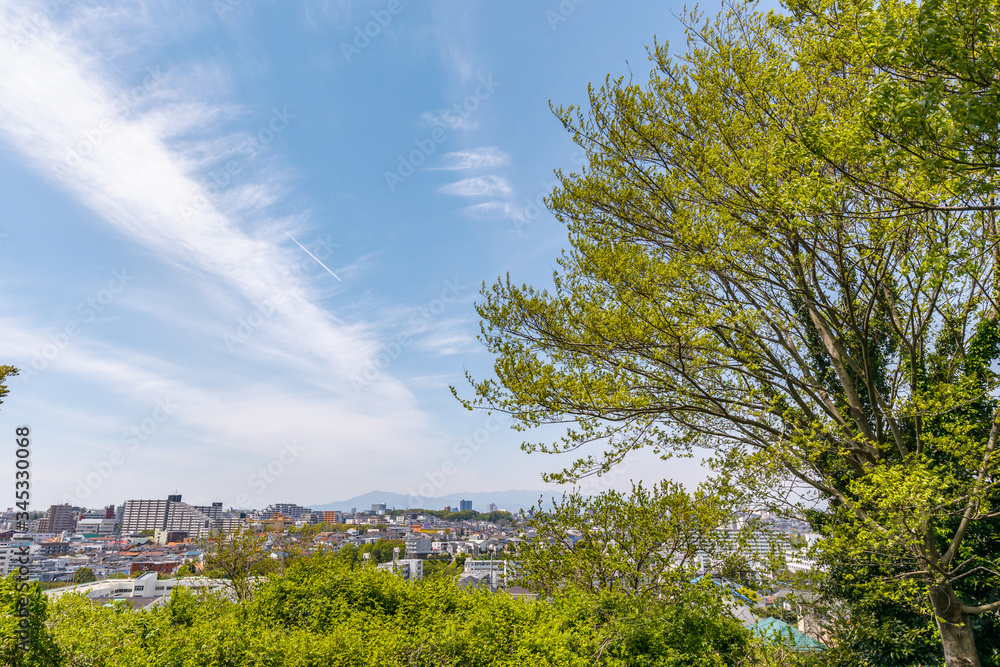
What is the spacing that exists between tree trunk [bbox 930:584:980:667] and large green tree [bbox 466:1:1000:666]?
0.06 ft

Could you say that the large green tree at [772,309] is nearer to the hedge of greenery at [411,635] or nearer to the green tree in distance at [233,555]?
the hedge of greenery at [411,635]

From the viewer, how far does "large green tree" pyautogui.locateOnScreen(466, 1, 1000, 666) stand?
4.51 metres

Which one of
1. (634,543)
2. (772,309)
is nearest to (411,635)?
(634,543)

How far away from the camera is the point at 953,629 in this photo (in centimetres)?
528

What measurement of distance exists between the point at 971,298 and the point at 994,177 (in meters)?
3.70

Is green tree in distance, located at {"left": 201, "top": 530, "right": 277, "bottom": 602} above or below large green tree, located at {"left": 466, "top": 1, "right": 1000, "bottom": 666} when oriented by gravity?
below

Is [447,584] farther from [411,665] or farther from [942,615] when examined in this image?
[942,615]

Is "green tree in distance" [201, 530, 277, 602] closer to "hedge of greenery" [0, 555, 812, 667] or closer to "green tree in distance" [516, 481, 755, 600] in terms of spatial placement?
"hedge of greenery" [0, 555, 812, 667]

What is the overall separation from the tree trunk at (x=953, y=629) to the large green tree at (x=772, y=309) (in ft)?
0.06

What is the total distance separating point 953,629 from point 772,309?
3.83m

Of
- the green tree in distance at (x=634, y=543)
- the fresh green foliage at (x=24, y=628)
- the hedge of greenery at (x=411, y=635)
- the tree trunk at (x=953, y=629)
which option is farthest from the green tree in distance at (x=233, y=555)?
the tree trunk at (x=953, y=629)

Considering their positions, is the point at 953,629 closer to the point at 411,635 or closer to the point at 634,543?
the point at 634,543

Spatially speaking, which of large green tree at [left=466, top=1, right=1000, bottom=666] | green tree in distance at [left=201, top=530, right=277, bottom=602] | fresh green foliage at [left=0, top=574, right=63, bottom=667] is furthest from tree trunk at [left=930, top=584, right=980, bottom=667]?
green tree in distance at [left=201, top=530, right=277, bottom=602]

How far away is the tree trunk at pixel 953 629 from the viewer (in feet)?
16.9
